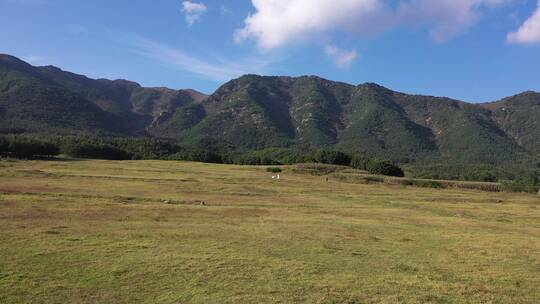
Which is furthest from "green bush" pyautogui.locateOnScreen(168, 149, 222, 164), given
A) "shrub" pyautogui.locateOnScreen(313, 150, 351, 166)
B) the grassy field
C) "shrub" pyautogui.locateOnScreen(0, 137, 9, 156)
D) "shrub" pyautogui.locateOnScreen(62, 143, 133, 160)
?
the grassy field

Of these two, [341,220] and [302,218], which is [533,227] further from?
[302,218]

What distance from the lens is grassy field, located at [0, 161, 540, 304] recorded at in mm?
16984

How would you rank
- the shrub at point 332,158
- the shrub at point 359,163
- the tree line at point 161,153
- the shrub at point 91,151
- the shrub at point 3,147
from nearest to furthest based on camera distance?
the shrub at point 3,147, the tree line at point 161,153, the shrub at point 359,163, the shrub at point 91,151, the shrub at point 332,158

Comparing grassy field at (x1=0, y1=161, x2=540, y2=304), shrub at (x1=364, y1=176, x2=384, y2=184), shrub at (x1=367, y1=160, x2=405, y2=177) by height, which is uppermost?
shrub at (x1=367, y1=160, x2=405, y2=177)

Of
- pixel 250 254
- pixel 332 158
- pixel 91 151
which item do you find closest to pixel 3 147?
pixel 91 151

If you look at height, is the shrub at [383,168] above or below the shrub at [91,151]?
above

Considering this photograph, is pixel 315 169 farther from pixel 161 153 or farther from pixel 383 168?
pixel 161 153

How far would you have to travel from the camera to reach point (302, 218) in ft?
128

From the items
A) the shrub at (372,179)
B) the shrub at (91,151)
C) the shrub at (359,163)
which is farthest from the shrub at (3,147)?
the shrub at (359,163)

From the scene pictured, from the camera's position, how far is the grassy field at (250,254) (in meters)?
17.0

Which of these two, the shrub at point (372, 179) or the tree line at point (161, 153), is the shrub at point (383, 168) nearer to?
the tree line at point (161, 153)

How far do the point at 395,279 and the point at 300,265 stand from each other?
4.21 metres

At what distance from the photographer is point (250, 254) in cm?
2316

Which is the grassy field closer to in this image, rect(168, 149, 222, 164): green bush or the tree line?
the tree line
